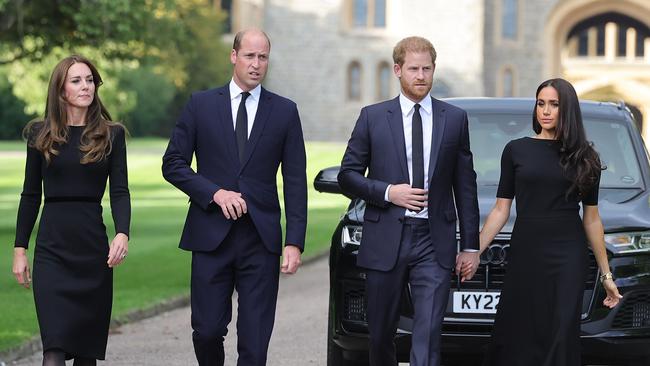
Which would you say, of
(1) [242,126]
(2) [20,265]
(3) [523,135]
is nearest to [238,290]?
(1) [242,126]

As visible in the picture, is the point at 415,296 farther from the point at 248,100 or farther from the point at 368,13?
the point at 368,13

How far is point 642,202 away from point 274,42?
66.3 m

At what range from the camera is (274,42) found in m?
73.8

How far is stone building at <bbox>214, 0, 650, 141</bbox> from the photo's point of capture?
73125 millimetres

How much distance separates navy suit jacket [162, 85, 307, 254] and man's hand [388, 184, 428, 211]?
405 mm

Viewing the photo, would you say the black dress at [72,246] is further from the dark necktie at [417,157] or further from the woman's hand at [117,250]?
the dark necktie at [417,157]

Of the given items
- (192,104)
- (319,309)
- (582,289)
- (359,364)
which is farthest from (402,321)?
(319,309)

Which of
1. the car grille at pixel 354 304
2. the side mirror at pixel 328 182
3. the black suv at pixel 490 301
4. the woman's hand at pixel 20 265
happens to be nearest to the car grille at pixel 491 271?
the black suv at pixel 490 301

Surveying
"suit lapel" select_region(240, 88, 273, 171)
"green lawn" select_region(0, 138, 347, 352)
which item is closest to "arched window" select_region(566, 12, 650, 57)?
"green lawn" select_region(0, 138, 347, 352)

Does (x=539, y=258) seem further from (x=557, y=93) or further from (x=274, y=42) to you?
(x=274, y=42)

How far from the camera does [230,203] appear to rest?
6465 mm

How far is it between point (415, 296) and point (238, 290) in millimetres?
798

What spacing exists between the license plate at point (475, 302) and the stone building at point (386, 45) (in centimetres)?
6354

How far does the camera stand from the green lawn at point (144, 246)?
12.5 m
